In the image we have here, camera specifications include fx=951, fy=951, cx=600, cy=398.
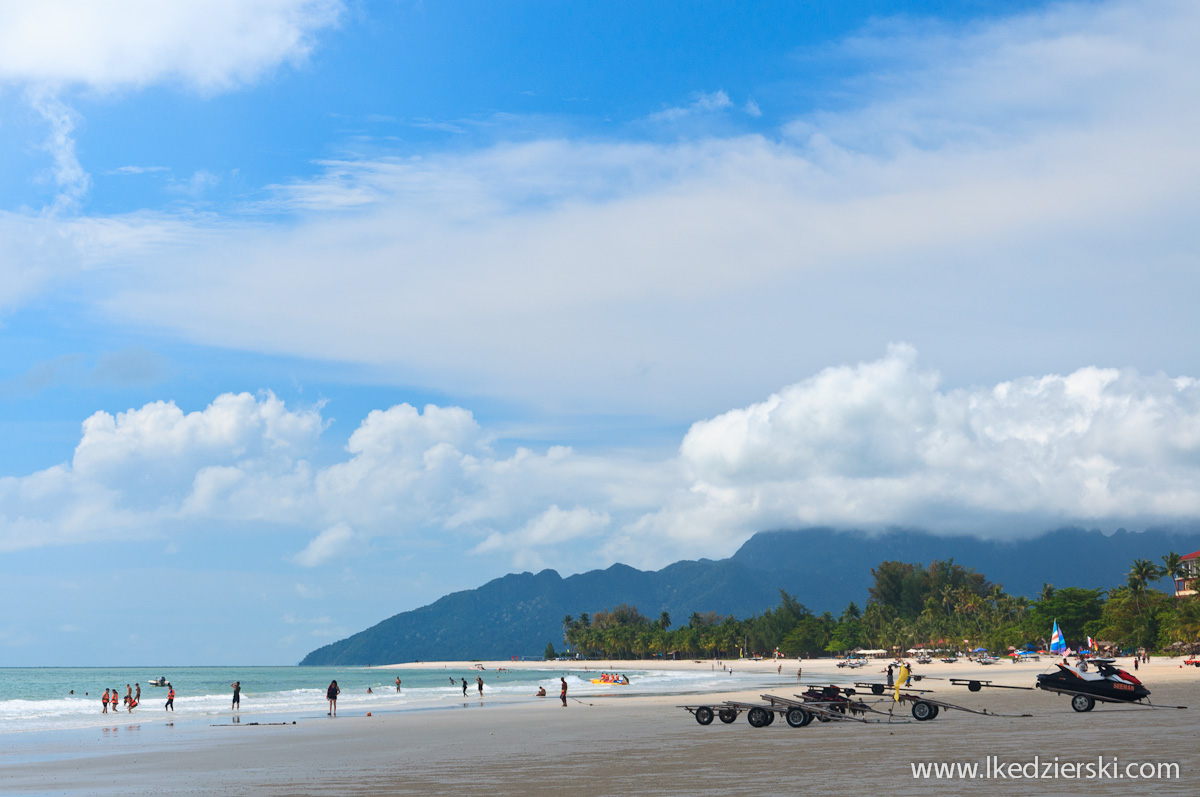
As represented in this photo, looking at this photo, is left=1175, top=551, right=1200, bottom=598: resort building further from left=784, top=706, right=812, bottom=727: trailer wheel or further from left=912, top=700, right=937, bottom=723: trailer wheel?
left=784, top=706, right=812, bottom=727: trailer wheel

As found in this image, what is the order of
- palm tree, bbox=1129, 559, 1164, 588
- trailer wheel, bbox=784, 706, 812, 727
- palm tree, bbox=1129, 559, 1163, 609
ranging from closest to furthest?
trailer wheel, bbox=784, 706, 812, 727 < palm tree, bbox=1129, 559, 1163, 609 < palm tree, bbox=1129, 559, 1164, 588

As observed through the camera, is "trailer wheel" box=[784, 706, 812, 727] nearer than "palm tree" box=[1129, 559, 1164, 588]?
Yes

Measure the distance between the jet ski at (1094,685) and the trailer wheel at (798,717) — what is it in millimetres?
9188

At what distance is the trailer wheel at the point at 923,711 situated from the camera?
33.0 m

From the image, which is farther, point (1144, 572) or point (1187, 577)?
point (1187, 577)

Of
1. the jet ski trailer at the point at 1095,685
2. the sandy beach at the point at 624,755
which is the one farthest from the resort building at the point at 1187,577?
the jet ski trailer at the point at 1095,685

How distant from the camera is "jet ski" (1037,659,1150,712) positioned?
34.0 m

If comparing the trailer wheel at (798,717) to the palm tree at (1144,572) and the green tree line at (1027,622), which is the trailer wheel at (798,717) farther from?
the palm tree at (1144,572)

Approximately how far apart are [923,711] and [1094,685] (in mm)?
6708

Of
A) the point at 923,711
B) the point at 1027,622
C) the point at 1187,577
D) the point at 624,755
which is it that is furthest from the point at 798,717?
the point at 1027,622

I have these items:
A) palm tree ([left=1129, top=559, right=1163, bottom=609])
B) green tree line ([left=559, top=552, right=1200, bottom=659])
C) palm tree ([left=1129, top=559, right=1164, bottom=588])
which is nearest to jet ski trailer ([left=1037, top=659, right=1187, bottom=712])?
green tree line ([left=559, top=552, right=1200, bottom=659])

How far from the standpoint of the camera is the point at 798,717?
104 feet

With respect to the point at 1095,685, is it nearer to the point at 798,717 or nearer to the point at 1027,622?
the point at 798,717

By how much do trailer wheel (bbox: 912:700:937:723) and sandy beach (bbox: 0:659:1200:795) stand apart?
0.68 metres
